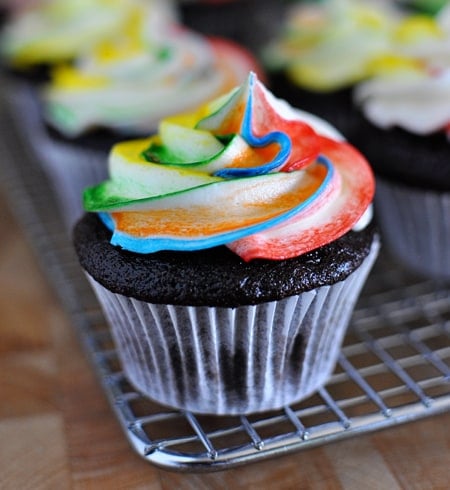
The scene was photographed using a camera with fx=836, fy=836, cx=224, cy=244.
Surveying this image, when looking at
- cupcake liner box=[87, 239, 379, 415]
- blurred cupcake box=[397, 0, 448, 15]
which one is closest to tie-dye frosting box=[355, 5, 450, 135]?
cupcake liner box=[87, 239, 379, 415]

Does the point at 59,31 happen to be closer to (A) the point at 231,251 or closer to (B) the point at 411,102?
(B) the point at 411,102

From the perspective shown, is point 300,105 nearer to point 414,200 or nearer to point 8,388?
point 414,200

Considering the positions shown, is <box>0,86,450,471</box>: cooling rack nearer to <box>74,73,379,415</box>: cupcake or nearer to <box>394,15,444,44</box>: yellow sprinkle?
<box>74,73,379,415</box>: cupcake

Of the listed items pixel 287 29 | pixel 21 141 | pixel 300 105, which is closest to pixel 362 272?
pixel 300 105

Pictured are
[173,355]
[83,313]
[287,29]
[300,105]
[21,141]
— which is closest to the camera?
[173,355]

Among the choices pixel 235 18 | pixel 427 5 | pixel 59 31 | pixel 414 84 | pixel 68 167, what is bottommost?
pixel 235 18

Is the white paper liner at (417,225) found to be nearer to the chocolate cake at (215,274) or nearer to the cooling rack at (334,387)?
the cooling rack at (334,387)

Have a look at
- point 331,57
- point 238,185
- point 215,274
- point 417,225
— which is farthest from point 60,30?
point 215,274
